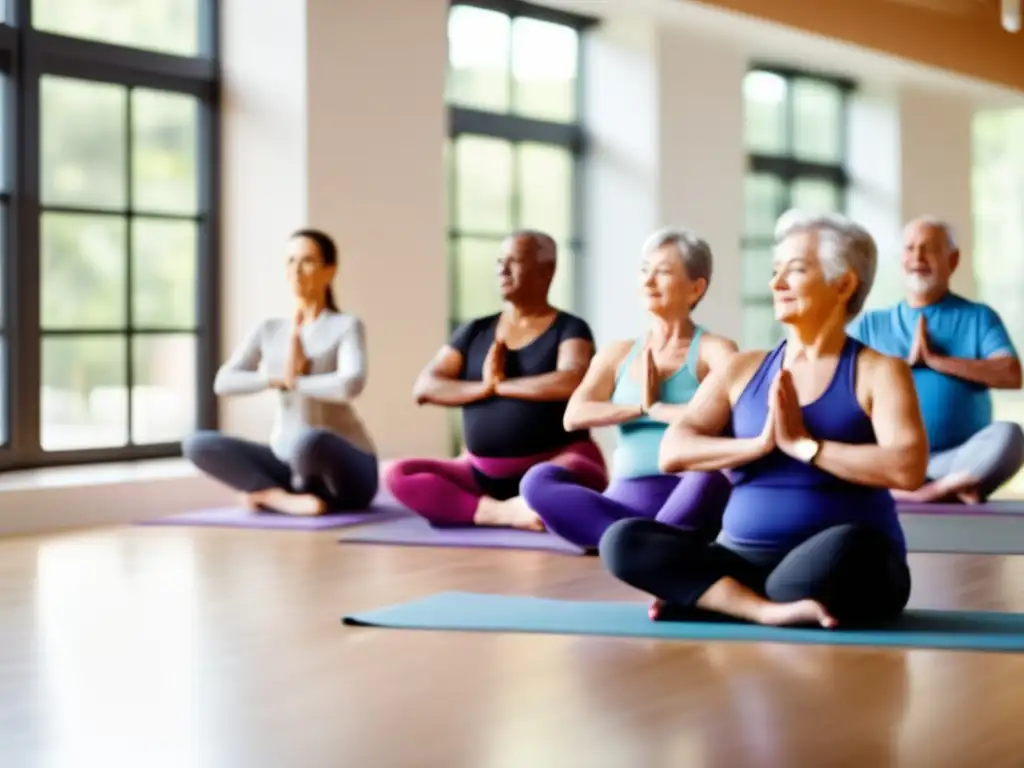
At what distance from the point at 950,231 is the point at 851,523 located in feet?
10.7

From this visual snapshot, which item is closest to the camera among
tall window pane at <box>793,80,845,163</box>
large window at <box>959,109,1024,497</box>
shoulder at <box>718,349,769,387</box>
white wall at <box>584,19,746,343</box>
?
shoulder at <box>718,349,769,387</box>

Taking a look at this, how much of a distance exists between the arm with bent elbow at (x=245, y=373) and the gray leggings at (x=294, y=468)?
0.18 m

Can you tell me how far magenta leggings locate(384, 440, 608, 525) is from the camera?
18.8 ft

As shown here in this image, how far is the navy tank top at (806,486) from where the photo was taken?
3666mm

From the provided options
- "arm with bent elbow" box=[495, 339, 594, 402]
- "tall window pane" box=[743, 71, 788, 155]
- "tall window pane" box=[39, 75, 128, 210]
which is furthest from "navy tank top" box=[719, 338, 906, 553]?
"tall window pane" box=[743, 71, 788, 155]

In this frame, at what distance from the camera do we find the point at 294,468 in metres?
6.21

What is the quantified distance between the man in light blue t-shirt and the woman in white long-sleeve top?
2.03m

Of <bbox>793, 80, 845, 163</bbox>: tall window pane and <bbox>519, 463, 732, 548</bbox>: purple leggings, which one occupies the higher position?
<bbox>793, 80, 845, 163</bbox>: tall window pane

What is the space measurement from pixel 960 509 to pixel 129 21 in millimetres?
3746

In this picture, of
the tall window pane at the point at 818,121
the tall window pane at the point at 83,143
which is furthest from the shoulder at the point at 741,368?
the tall window pane at the point at 818,121

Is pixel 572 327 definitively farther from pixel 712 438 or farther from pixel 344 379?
pixel 712 438

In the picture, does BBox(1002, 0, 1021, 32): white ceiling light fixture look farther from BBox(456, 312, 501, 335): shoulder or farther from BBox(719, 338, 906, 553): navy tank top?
BBox(719, 338, 906, 553): navy tank top

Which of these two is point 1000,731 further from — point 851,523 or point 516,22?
point 516,22

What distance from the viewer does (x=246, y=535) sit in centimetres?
580
